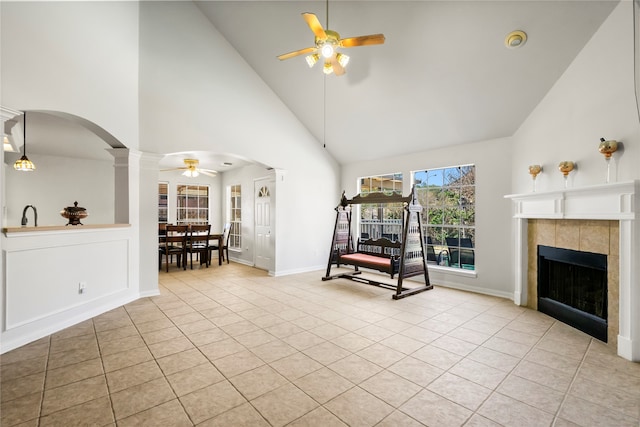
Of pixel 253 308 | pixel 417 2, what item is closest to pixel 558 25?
pixel 417 2

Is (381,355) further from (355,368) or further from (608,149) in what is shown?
(608,149)

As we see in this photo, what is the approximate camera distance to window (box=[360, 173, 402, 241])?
595 centimetres

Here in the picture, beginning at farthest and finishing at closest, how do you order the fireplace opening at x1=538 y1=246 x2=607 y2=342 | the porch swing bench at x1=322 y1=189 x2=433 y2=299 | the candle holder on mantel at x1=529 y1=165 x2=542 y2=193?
1. the porch swing bench at x1=322 y1=189 x2=433 y2=299
2. the candle holder on mantel at x1=529 y1=165 x2=542 y2=193
3. the fireplace opening at x1=538 y1=246 x2=607 y2=342

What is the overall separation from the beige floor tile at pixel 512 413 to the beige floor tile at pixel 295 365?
1.21m

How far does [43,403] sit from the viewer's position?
1904mm

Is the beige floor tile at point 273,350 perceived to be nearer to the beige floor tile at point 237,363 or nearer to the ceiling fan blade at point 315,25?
the beige floor tile at point 237,363

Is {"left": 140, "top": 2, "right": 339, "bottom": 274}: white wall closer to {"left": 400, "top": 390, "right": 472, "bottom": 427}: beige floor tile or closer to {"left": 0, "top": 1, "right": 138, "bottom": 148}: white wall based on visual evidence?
{"left": 0, "top": 1, "right": 138, "bottom": 148}: white wall

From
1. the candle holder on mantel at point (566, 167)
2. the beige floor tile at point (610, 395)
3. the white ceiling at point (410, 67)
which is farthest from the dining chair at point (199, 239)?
the beige floor tile at point (610, 395)

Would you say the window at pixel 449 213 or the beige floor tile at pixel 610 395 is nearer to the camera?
the beige floor tile at pixel 610 395

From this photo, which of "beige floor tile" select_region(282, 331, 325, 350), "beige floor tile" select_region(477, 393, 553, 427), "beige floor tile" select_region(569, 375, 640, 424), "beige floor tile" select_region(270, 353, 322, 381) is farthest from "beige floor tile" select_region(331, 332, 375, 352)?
"beige floor tile" select_region(569, 375, 640, 424)

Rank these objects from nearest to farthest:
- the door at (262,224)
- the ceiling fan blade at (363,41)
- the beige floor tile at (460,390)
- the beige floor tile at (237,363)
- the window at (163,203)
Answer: the beige floor tile at (460,390) < the beige floor tile at (237,363) < the ceiling fan blade at (363,41) < the door at (262,224) < the window at (163,203)

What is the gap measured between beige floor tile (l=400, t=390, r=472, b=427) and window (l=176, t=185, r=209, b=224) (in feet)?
25.6

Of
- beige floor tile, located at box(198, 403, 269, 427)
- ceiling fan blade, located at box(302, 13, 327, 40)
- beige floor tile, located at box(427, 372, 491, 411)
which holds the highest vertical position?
ceiling fan blade, located at box(302, 13, 327, 40)

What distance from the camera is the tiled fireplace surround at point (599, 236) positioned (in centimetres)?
255
